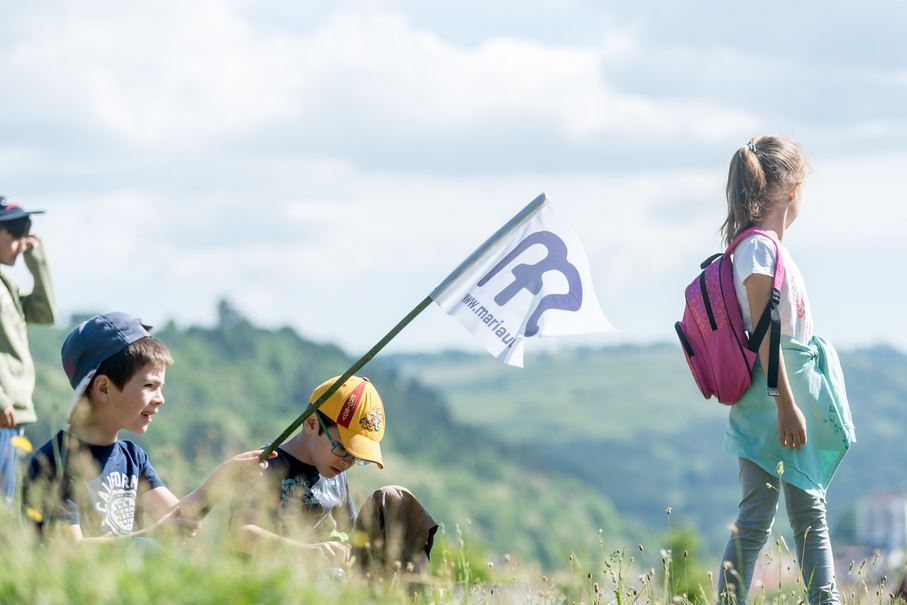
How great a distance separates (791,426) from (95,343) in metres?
2.56

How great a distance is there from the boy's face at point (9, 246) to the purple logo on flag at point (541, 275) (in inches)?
98.1

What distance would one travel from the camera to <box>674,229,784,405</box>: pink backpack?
17.9 ft

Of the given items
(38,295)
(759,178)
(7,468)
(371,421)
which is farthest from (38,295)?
(759,178)

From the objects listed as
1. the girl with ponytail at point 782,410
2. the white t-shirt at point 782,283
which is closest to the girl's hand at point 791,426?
the girl with ponytail at point 782,410

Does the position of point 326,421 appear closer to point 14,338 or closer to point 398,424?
point 14,338

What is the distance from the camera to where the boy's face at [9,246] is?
6.79 meters

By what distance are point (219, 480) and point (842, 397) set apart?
8.12 ft

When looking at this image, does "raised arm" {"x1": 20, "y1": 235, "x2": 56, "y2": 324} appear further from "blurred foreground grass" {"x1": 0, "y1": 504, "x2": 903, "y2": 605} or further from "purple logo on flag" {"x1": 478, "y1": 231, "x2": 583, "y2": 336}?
"blurred foreground grass" {"x1": 0, "y1": 504, "x2": 903, "y2": 605}

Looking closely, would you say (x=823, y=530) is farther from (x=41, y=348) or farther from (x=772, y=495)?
(x=41, y=348)

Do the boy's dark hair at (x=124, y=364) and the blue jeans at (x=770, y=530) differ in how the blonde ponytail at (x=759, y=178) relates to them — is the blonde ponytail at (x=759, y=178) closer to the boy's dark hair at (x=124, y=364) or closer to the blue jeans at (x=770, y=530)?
the blue jeans at (x=770, y=530)

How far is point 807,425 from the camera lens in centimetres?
554

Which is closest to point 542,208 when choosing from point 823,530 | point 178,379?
point 823,530

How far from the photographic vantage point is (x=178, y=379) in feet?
481

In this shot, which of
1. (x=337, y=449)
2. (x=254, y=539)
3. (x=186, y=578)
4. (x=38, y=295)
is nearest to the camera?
(x=186, y=578)
